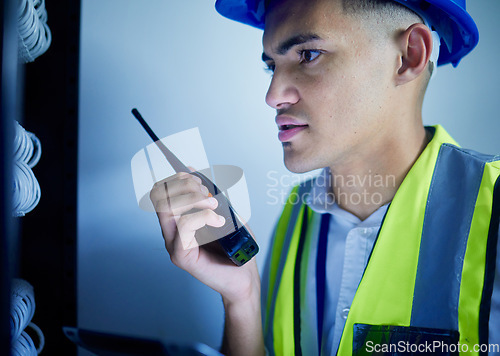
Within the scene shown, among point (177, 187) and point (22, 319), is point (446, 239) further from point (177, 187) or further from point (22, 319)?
point (22, 319)

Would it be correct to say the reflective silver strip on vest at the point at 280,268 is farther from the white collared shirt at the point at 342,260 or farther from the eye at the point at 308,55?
the eye at the point at 308,55

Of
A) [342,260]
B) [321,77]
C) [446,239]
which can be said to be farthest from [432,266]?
[321,77]

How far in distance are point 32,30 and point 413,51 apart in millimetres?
782

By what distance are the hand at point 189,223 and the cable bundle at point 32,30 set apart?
0.34 meters

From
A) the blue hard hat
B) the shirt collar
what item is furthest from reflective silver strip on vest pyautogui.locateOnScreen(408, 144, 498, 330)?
the blue hard hat

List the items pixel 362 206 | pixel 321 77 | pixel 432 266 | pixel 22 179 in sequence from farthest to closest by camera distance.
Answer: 1. pixel 362 206
2. pixel 321 77
3. pixel 432 266
4. pixel 22 179

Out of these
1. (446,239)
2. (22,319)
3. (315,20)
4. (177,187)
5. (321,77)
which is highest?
(315,20)

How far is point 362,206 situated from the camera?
912mm

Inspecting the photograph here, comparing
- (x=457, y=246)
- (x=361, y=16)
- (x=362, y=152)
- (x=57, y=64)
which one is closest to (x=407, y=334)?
(x=457, y=246)

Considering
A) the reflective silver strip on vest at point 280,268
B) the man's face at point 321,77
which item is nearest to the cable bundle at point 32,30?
the man's face at point 321,77

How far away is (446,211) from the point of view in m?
0.72

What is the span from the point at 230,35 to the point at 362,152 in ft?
1.41

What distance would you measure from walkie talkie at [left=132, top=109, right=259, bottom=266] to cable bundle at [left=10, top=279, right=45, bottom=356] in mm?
354

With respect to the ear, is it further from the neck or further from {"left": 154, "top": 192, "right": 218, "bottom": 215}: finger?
{"left": 154, "top": 192, "right": 218, "bottom": 215}: finger
